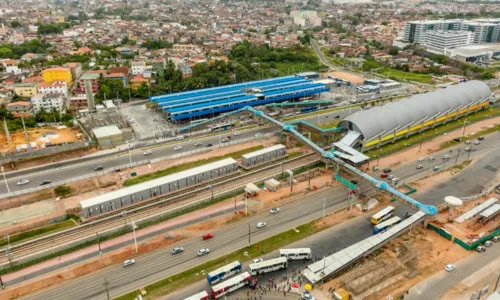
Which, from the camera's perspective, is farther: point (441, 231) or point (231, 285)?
point (441, 231)

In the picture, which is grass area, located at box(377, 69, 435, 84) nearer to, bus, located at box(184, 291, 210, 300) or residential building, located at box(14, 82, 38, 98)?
residential building, located at box(14, 82, 38, 98)

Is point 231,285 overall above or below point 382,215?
below

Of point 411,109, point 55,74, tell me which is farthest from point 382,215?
point 55,74

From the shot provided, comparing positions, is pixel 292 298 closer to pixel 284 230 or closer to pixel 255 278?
pixel 255 278

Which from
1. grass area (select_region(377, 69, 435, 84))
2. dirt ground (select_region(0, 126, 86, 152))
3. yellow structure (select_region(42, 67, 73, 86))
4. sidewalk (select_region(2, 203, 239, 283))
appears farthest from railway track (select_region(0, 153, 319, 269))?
grass area (select_region(377, 69, 435, 84))

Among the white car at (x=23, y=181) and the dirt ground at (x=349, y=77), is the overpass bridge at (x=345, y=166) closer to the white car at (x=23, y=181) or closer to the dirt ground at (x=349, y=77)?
the white car at (x=23, y=181)

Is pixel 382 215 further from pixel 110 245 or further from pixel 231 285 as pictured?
pixel 110 245
